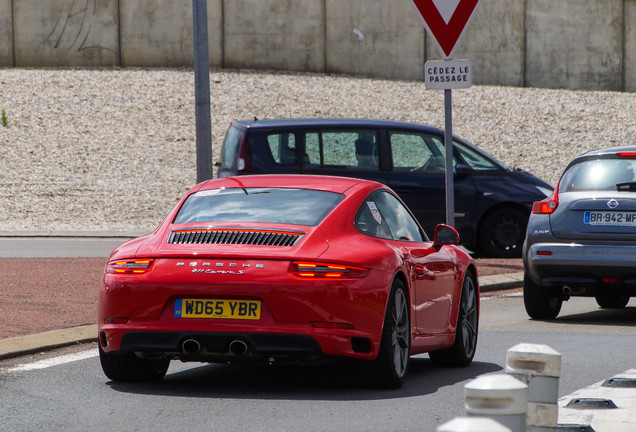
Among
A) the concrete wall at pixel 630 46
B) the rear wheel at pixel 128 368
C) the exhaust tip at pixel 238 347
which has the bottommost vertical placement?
the rear wheel at pixel 128 368

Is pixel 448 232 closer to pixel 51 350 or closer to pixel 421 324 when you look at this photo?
pixel 421 324

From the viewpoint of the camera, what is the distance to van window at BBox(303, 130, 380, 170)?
1683 cm

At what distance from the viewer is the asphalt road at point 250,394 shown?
6.14 metres

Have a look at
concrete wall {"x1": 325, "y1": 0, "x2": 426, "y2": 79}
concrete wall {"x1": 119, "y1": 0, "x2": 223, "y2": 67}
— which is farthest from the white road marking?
concrete wall {"x1": 325, "y1": 0, "x2": 426, "y2": 79}

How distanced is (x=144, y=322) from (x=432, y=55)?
110 feet

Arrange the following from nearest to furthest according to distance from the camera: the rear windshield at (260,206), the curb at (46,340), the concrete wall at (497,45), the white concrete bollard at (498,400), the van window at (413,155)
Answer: the white concrete bollard at (498,400), the rear windshield at (260,206), the curb at (46,340), the van window at (413,155), the concrete wall at (497,45)

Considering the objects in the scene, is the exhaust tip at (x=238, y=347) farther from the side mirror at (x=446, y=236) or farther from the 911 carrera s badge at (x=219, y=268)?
the side mirror at (x=446, y=236)

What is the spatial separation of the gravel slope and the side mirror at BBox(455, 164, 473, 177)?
764cm

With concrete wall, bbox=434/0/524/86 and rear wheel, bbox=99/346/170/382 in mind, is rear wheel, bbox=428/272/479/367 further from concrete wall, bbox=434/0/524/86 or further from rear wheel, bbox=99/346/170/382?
concrete wall, bbox=434/0/524/86

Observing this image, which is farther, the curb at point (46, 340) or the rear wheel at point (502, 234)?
the rear wheel at point (502, 234)

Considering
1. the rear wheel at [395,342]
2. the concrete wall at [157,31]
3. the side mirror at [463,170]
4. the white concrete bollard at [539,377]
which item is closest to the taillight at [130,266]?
the rear wheel at [395,342]

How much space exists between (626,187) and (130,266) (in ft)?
17.7

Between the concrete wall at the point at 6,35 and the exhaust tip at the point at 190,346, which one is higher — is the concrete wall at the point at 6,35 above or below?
above

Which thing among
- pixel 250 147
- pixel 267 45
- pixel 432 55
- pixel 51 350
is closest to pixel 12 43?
pixel 267 45
